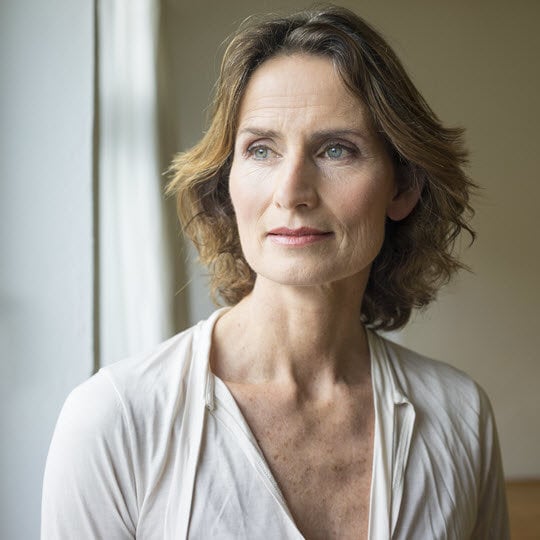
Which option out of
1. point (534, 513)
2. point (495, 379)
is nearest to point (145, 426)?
point (534, 513)

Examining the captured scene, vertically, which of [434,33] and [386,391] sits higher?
[434,33]

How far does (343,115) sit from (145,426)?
0.59 metres

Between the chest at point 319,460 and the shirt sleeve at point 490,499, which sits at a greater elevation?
the chest at point 319,460

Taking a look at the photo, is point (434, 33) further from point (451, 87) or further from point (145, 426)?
point (145, 426)

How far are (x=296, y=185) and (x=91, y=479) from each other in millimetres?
543

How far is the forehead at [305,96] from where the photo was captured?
1154 mm

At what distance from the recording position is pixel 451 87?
10.9 feet

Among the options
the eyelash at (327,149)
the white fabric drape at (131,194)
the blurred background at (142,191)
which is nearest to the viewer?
the eyelash at (327,149)

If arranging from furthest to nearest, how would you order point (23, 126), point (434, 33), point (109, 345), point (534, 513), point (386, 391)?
point (434, 33) → point (534, 513) → point (109, 345) → point (23, 126) → point (386, 391)

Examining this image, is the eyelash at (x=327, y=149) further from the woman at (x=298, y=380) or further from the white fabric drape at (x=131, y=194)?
the white fabric drape at (x=131, y=194)

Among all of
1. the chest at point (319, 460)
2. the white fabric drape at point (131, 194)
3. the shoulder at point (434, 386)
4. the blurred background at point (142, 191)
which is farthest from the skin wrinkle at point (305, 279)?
the white fabric drape at point (131, 194)

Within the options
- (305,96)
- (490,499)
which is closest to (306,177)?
(305,96)

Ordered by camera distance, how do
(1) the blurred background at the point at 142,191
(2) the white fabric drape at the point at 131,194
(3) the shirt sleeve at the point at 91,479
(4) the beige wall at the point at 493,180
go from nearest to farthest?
(3) the shirt sleeve at the point at 91,479
(1) the blurred background at the point at 142,191
(2) the white fabric drape at the point at 131,194
(4) the beige wall at the point at 493,180

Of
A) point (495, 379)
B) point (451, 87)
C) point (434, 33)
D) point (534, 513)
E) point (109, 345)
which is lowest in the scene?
point (534, 513)
